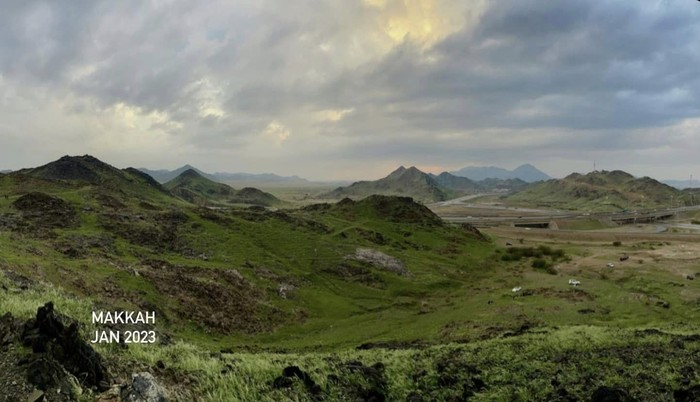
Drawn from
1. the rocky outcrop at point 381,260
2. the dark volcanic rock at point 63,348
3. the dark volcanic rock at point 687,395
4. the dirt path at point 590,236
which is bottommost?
the dirt path at point 590,236

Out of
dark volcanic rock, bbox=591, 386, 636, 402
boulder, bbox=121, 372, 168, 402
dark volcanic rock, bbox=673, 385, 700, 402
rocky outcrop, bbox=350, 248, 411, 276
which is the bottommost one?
rocky outcrop, bbox=350, 248, 411, 276

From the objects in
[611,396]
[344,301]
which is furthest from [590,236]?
[611,396]

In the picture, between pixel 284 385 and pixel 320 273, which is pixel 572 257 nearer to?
pixel 320 273

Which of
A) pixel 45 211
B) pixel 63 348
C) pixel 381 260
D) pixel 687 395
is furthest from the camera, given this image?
pixel 381 260

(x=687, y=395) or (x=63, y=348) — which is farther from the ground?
(x=63, y=348)

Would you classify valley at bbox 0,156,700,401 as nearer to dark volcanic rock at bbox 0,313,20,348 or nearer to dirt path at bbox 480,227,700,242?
dark volcanic rock at bbox 0,313,20,348

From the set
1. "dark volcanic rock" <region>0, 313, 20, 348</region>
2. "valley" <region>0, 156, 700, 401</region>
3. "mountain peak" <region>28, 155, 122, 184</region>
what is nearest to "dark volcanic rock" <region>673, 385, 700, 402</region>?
"valley" <region>0, 156, 700, 401</region>

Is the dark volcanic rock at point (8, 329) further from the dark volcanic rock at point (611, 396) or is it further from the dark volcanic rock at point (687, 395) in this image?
the dark volcanic rock at point (687, 395)

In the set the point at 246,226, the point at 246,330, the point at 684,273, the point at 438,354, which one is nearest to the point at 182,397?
the point at 438,354

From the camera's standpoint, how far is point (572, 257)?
11344 centimetres

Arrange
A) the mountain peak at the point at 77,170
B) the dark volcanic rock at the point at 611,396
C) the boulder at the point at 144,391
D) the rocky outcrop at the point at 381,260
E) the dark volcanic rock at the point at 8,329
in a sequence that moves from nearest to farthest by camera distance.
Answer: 1. the boulder at the point at 144,391
2. the dark volcanic rock at the point at 8,329
3. the dark volcanic rock at the point at 611,396
4. the rocky outcrop at the point at 381,260
5. the mountain peak at the point at 77,170

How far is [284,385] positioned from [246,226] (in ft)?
258

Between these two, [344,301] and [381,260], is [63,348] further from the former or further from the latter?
[381,260]

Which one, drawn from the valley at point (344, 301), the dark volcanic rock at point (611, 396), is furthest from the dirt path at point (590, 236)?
the dark volcanic rock at point (611, 396)
